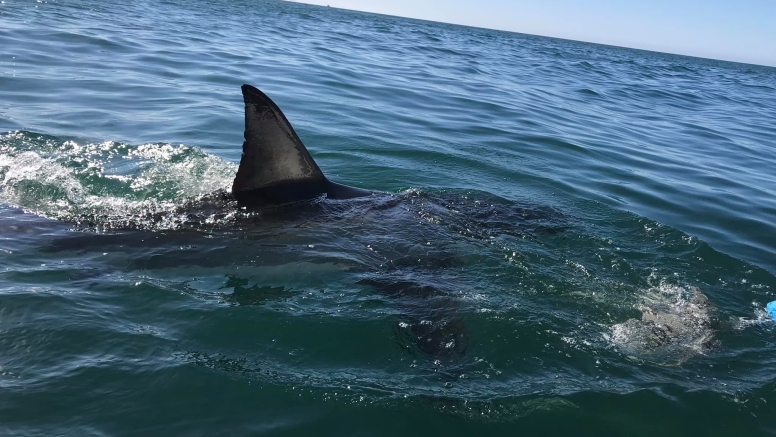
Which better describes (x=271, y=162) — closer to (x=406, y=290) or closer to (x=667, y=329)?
(x=406, y=290)

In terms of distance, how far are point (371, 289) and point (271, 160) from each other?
185 centimetres

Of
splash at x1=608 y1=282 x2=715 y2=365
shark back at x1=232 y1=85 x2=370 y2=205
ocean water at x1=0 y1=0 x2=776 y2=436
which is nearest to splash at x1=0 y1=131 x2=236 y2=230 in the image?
ocean water at x1=0 y1=0 x2=776 y2=436

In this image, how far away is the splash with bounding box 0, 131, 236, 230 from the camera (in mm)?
6785

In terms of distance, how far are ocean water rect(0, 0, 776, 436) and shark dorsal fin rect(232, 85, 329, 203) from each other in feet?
0.89

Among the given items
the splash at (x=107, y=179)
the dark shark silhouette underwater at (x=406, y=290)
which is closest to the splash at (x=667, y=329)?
the dark shark silhouette underwater at (x=406, y=290)

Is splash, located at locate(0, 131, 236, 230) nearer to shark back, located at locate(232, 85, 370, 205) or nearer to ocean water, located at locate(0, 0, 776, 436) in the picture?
ocean water, located at locate(0, 0, 776, 436)

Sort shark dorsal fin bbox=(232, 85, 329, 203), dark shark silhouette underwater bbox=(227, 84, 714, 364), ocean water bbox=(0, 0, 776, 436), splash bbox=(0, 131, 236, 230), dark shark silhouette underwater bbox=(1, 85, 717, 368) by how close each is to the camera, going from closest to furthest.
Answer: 1. ocean water bbox=(0, 0, 776, 436)
2. dark shark silhouette underwater bbox=(227, 84, 714, 364)
3. dark shark silhouette underwater bbox=(1, 85, 717, 368)
4. shark dorsal fin bbox=(232, 85, 329, 203)
5. splash bbox=(0, 131, 236, 230)

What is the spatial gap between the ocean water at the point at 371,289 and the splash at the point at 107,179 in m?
0.05

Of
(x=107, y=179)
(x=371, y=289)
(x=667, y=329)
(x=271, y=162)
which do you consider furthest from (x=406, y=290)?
(x=107, y=179)

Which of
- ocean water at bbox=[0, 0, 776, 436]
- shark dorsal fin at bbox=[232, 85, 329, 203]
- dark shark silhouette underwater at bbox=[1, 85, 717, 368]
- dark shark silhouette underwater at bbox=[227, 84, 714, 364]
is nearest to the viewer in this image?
ocean water at bbox=[0, 0, 776, 436]

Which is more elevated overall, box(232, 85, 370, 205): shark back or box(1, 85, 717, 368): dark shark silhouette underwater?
box(232, 85, 370, 205): shark back

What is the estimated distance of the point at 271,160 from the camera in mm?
6566

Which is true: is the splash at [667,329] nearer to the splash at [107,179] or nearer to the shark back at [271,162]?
the shark back at [271,162]

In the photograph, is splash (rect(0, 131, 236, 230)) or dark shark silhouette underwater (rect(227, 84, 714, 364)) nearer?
dark shark silhouette underwater (rect(227, 84, 714, 364))
